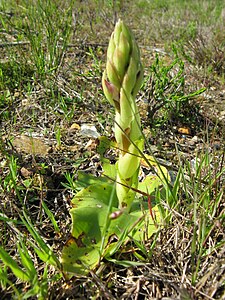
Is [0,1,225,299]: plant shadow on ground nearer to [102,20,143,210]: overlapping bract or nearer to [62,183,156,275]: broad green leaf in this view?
[62,183,156,275]: broad green leaf

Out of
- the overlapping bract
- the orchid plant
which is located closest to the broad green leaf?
the orchid plant

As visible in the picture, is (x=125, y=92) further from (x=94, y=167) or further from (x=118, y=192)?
(x=94, y=167)

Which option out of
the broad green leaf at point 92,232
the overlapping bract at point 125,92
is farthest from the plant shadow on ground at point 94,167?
the overlapping bract at point 125,92

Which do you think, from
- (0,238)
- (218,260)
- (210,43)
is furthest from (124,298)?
(210,43)

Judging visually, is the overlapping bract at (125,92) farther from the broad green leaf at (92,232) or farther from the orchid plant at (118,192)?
the broad green leaf at (92,232)

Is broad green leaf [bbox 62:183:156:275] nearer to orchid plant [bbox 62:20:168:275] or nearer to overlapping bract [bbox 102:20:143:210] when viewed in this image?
orchid plant [bbox 62:20:168:275]

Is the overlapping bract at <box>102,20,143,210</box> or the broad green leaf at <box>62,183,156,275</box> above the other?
the overlapping bract at <box>102,20,143,210</box>

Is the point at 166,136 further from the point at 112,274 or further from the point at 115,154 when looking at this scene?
the point at 112,274
